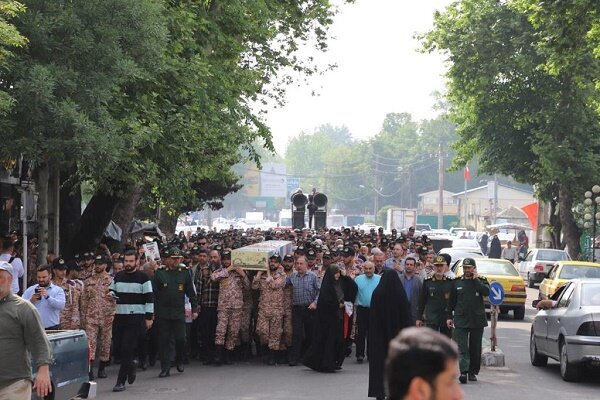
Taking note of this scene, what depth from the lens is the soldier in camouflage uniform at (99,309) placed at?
51.6ft

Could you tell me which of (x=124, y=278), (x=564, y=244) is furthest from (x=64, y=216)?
(x=564, y=244)

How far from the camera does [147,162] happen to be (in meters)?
20.7

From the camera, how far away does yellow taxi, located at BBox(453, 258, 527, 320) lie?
26.6 metres

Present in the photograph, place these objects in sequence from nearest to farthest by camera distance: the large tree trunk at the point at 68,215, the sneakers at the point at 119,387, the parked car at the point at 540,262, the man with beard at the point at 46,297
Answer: the man with beard at the point at 46,297 → the sneakers at the point at 119,387 → the large tree trunk at the point at 68,215 → the parked car at the point at 540,262

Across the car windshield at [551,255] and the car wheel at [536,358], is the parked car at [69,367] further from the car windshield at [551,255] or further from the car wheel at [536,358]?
the car windshield at [551,255]

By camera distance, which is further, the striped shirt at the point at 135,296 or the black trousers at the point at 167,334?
the black trousers at the point at 167,334

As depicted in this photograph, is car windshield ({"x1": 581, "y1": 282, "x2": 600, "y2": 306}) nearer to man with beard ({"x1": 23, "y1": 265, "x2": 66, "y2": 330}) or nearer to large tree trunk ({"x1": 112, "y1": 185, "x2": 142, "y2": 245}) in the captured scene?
man with beard ({"x1": 23, "y1": 265, "x2": 66, "y2": 330})

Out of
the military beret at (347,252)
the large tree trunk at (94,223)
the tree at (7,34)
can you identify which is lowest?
the military beret at (347,252)

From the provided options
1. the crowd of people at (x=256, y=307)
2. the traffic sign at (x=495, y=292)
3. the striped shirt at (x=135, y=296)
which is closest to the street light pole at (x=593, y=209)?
the crowd of people at (x=256, y=307)

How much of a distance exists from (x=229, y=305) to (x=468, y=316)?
4.25 meters

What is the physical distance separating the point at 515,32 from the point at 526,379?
32.1 m

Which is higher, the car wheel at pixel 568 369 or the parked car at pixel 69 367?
the parked car at pixel 69 367

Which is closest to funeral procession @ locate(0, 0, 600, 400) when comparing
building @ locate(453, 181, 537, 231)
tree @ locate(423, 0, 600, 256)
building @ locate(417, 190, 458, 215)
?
tree @ locate(423, 0, 600, 256)

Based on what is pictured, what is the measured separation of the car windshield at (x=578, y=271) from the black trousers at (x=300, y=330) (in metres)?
12.4
